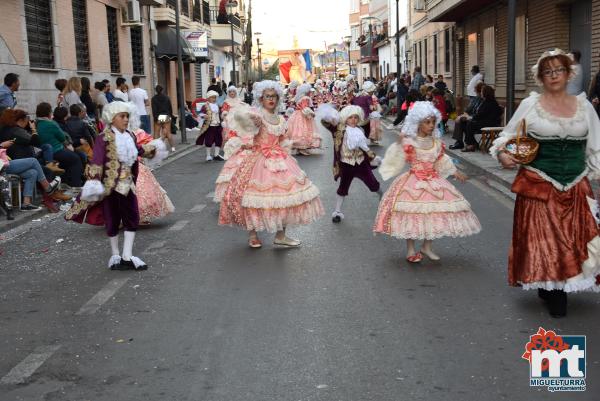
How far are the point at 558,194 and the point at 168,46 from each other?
26.4m

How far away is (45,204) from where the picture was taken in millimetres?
11578

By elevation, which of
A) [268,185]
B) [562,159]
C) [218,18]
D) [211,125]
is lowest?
[268,185]

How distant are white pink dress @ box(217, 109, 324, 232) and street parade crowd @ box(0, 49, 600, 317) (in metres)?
0.01

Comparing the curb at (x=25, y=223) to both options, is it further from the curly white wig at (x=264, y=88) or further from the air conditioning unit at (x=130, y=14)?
the air conditioning unit at (x=130, y=14)

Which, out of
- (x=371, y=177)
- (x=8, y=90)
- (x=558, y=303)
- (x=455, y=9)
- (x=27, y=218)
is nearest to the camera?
(x=558, y=303)

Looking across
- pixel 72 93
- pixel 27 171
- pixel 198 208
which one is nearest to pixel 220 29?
pixel 72 93

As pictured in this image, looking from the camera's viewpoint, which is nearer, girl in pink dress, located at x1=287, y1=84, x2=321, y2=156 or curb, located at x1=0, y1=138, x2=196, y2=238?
curb, located at x1=0, y1=138, x2=196, y2=238

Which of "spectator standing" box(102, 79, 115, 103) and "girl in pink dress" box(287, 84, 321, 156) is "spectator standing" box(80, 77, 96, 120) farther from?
"girl in pink dress" box(287, 84, 321, 156)

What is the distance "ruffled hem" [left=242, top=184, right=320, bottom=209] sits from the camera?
25.5 ft

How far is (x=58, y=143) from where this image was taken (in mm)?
12773

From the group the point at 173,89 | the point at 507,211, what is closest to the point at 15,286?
the point at 507,211

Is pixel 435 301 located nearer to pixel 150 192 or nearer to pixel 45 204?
pixel 150 192

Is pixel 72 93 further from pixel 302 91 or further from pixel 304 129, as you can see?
pixel 304 129

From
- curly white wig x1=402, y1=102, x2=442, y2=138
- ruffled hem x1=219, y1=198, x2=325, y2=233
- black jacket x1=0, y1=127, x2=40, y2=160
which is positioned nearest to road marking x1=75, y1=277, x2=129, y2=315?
ruffled hem x1=219, y1=198, x2=325, y2=233
